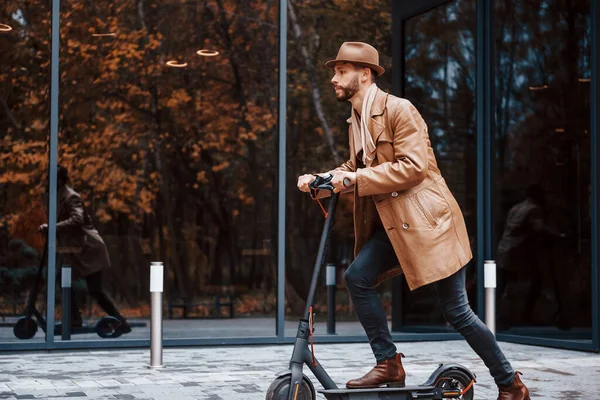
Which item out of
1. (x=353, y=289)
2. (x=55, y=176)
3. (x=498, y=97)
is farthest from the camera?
(x=498, y=97)

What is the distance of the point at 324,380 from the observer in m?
4.86

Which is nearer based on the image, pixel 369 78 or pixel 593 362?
pixel 369 78

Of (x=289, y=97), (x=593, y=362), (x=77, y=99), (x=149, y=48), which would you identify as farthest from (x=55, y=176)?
(x=593, y=362)

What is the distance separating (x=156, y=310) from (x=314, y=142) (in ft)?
10.5

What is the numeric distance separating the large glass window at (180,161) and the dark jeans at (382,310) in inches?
194

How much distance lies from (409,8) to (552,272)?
3.32 metres

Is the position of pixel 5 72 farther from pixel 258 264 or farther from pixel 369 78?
pixel 369 78

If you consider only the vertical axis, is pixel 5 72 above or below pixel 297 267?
above

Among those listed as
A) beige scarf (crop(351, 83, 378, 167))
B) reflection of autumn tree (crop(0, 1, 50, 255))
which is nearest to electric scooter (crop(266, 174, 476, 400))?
beige scarf (crop(351, 83, 378, 167))

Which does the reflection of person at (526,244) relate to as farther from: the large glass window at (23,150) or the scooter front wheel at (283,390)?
the scooter front wheel at (283,390)

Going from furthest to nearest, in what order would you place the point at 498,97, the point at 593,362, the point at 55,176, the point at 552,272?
the point at 498,97 < the point at 552,272 < the point at 55,176 < the point at 593,362

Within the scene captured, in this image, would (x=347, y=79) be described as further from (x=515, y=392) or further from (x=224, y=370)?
(x=224, y=370)

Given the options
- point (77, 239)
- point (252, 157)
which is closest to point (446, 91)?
point (252, 157)

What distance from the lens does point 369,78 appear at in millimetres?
5188
